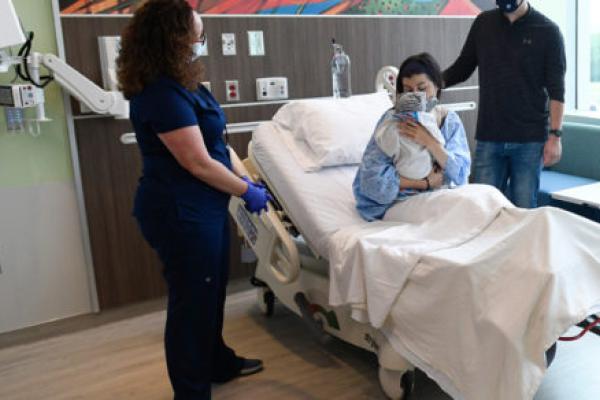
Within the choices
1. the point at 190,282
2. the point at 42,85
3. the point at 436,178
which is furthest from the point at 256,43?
the point at 190,282

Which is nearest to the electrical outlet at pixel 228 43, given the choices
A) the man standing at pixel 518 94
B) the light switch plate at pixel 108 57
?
the light switch plate at pixel 108 57

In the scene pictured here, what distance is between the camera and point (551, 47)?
2.69 metres

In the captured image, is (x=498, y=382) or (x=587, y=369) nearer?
(x=498, y=382)

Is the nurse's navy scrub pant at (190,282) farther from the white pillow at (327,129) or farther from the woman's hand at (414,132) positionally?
the woman's hand at (414,132)

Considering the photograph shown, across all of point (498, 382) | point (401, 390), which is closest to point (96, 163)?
point (401, 390)

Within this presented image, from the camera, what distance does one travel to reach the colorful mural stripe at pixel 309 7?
9.45ft

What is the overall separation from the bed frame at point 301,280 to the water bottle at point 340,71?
39.1 inches

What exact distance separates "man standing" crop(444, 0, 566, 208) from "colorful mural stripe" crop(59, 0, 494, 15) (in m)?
0.84

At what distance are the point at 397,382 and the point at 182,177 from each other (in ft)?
3.29

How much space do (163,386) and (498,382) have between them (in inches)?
51.5

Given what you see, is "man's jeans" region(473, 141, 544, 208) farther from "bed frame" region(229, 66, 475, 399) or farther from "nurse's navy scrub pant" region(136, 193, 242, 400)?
"nurse's navy scrub pant" region(136, 193, 242, 400)

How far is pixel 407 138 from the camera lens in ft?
7.28

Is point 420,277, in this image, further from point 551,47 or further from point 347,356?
point 551,47

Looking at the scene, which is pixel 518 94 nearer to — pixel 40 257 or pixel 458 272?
pixel 458 272
